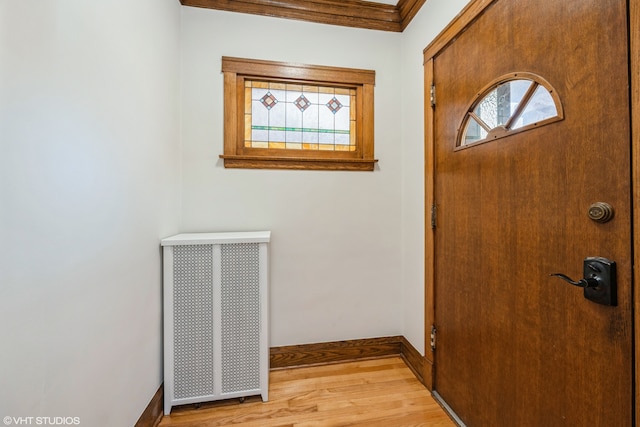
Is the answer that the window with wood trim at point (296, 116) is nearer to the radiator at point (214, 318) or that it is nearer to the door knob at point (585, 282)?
the radiator at point (214, 318)

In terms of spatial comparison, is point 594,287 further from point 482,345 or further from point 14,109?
point 14,109

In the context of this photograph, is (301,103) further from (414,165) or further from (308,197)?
(414,165)

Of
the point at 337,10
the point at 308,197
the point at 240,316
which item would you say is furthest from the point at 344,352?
the point at 337,10

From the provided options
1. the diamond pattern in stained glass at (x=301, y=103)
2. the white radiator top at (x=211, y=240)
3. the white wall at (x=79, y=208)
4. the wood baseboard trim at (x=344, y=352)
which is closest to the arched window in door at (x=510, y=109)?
Result: the diamond pattern in stained glass at (x=301, y=103)

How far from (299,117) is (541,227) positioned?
5.23 ft

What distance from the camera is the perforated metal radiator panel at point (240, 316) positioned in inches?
61.5

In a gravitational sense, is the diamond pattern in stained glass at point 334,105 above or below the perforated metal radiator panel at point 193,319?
above

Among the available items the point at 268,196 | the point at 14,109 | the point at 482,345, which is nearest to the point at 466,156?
the point at 482,345

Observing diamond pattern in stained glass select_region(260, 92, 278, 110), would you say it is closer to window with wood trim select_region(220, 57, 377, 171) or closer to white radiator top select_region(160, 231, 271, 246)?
window with wood trim select_region(220, 57, 377, 171)

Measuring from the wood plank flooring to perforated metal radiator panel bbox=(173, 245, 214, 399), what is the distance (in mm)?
148

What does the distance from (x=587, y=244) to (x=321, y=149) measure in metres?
1.55

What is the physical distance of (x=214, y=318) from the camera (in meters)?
1.55

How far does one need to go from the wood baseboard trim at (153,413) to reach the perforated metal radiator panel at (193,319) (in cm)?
8

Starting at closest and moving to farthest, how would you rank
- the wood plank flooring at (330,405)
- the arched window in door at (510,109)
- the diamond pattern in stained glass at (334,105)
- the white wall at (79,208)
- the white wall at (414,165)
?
the white wall at (79,208) < the arched window in door at (510,109) < the wood plank flooring at (330,405) < the white wall at (414,165) < the diamond pattern in stained glass at (334,105)
